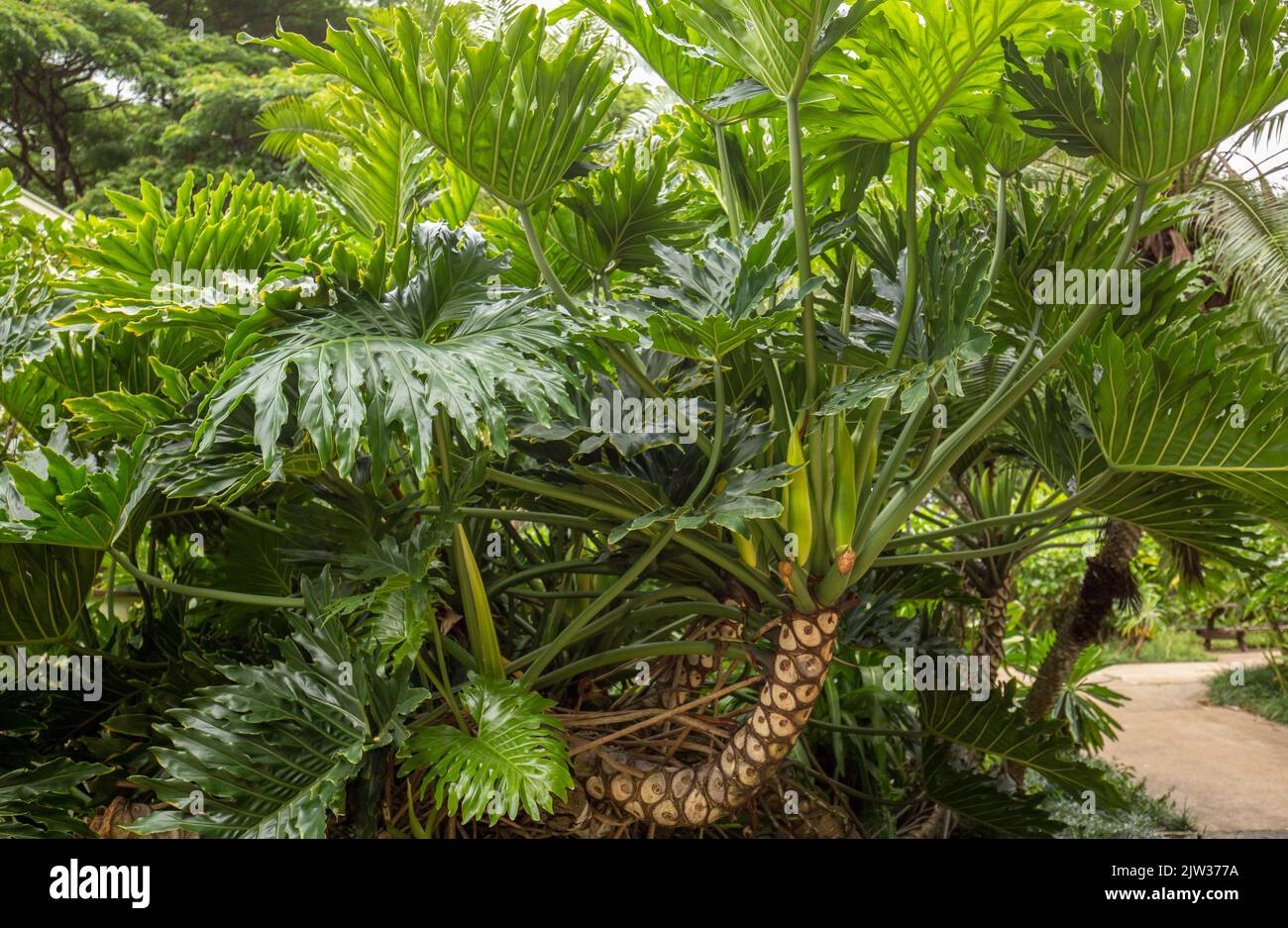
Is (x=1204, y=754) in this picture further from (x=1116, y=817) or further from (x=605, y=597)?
(x=605, y=597)

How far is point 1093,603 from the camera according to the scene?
10.3 ft

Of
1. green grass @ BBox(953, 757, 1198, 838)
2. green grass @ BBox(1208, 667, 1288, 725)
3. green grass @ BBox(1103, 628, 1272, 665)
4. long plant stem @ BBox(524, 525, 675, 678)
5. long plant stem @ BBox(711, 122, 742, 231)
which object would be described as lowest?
green grass @ BBox(1103, 628, 1272, 665)

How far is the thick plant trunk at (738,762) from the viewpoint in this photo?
6.16 ft

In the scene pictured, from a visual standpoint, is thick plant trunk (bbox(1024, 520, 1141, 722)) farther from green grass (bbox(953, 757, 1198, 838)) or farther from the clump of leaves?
the clump of leaves

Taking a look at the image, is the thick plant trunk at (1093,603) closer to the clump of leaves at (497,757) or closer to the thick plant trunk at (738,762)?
the thick plant trunk at (738,762)

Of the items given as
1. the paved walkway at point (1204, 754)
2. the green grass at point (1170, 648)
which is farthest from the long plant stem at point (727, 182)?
the green grass at point (1170, 648)

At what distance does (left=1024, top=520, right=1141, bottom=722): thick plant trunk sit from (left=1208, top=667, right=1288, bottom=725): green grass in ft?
17.1

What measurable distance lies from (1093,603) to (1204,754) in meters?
3.77

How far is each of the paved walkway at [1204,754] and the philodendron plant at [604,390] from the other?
265cm

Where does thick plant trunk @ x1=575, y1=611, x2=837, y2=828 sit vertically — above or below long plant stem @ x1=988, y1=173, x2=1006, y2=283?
below

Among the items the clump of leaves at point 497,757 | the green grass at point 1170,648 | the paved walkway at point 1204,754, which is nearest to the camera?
the clump of leaves at point 497,757

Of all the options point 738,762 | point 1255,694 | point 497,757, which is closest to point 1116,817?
point 738,762

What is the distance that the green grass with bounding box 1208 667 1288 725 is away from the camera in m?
7.31

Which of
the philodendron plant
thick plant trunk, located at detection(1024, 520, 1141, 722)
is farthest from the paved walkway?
the philodendron plant
